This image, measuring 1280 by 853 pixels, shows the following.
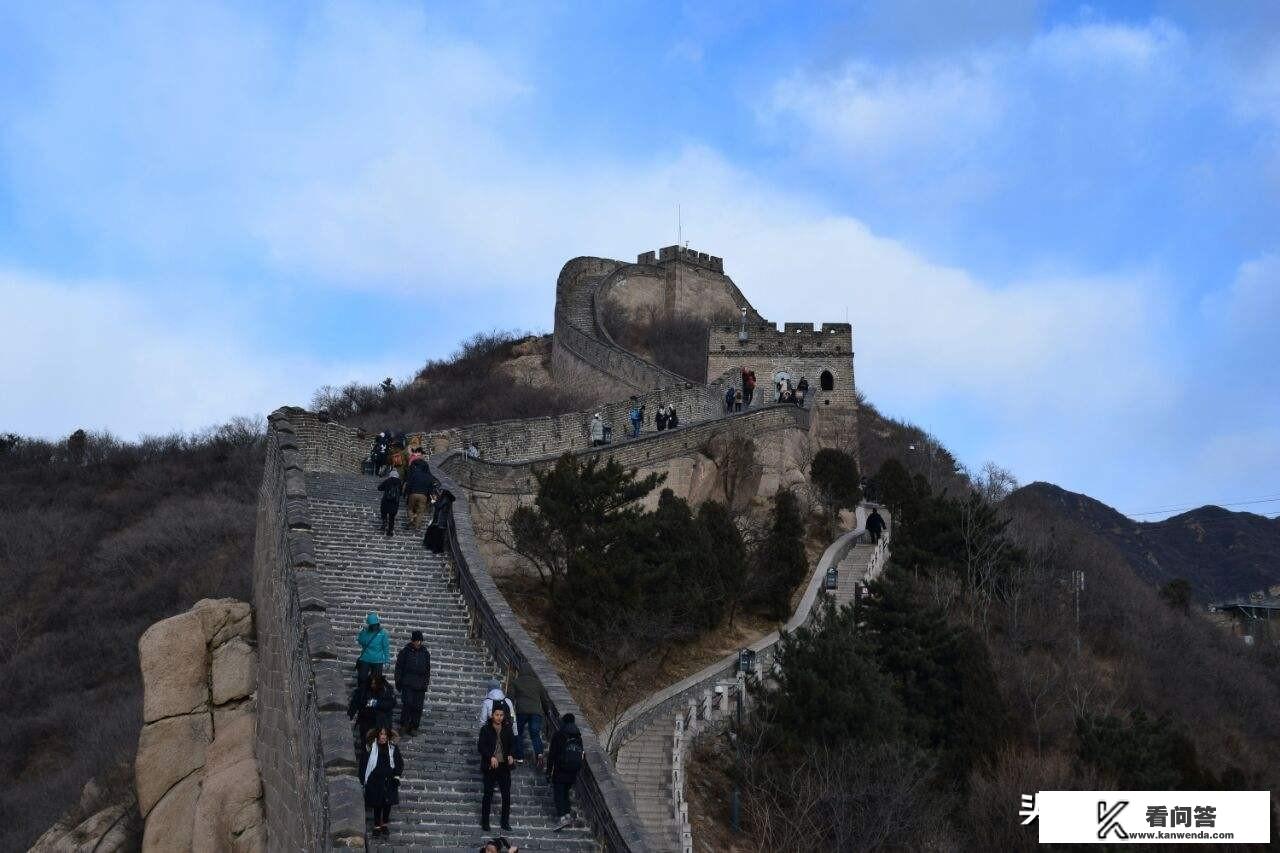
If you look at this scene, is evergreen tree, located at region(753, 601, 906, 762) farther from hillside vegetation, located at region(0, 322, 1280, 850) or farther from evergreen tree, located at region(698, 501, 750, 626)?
evergreen tree, located at region(698, 501, 750, 626)

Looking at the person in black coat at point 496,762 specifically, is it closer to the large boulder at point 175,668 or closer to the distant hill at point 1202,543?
the large boulder at point 175,668

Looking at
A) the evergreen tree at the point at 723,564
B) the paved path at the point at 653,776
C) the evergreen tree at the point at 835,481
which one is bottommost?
the paved path at the point at 653,776

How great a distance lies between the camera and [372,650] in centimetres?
1355

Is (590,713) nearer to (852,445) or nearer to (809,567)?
(809,567)

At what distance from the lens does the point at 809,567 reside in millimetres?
31906

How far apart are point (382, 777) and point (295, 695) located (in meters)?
3.01

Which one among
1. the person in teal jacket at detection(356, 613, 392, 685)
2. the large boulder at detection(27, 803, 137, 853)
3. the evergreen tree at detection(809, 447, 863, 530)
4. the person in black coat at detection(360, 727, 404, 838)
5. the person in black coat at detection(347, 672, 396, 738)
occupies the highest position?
the evergreen tree at detection(809, 447, 863, 530)

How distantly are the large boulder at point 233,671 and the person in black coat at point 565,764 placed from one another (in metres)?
7.91

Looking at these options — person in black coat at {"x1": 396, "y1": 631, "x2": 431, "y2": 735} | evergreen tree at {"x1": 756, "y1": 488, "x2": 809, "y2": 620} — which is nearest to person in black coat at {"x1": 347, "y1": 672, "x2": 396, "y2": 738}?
person in black coat at {"x1": 396, "y1": 631, "x2": 431, "y2": 735}

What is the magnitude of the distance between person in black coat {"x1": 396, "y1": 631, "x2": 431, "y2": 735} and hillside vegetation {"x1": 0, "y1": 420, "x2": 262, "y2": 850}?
11.9 m

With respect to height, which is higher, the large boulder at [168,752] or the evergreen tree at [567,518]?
the evergreen tree at [567,518]

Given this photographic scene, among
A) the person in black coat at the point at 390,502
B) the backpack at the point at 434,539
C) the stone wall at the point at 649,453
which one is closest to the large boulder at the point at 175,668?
the person in black coat at the point at 390,502

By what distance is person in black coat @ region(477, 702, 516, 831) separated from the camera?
12.1 metres

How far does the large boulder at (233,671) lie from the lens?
19.2 metres
